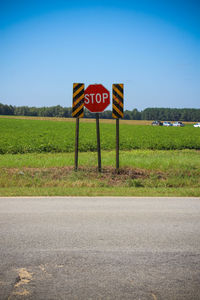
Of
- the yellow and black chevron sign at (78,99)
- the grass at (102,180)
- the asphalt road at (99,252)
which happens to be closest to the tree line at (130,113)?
the grass at (102,180)

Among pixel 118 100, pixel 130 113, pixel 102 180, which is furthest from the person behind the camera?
pixel 130 113

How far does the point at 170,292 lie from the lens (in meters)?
3.18

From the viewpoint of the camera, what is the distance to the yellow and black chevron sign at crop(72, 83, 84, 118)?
11.1m

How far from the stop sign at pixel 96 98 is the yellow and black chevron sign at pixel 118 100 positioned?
27 centimetres

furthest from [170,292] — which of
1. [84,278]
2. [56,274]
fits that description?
[56,274]

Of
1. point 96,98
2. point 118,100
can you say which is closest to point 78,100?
point 96,98

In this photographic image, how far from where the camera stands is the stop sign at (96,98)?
11.0 metres

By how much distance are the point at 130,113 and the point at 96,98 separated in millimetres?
174026

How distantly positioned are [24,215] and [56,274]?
239 centimetres

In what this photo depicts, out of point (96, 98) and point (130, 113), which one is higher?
point (130, 113)

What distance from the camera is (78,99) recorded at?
11133 mm

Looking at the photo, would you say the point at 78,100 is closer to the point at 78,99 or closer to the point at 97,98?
the point at 78,99

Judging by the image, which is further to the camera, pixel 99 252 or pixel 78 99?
pixel 78 99

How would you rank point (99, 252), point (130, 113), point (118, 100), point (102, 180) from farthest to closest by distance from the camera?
point (130, 113)
point (118, 100)
point (102, 180)
point (99, 252)
